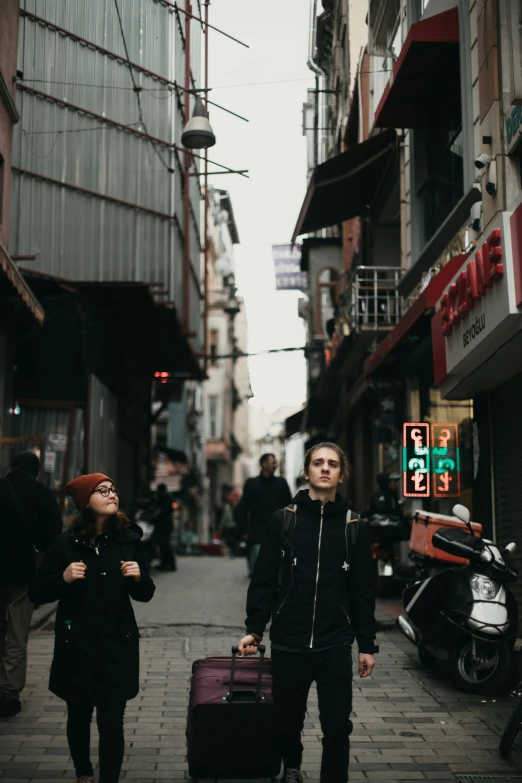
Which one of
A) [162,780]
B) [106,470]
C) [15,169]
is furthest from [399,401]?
[162,780]

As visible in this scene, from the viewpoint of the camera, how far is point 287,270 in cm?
3959

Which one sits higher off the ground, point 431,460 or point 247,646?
point 431,460

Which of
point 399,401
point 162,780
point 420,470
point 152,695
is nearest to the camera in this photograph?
point 162,780

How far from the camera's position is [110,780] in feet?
15.9

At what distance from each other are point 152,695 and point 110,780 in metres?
3.03

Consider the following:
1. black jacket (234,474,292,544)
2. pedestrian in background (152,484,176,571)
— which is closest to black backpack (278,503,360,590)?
black jacket (234,474,292,544)

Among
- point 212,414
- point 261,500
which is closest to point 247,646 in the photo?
point 261,500

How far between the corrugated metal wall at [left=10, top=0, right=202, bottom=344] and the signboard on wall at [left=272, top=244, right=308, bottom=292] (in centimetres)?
1933

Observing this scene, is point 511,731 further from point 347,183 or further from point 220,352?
point 220,352

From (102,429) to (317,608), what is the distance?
546 inches

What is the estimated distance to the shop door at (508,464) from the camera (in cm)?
989

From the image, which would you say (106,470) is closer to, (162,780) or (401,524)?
(401,524)

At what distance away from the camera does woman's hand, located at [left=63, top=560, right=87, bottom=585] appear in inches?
193

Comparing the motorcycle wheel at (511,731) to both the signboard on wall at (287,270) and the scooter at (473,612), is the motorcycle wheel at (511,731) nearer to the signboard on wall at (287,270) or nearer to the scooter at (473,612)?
the scooter at (473,612)
